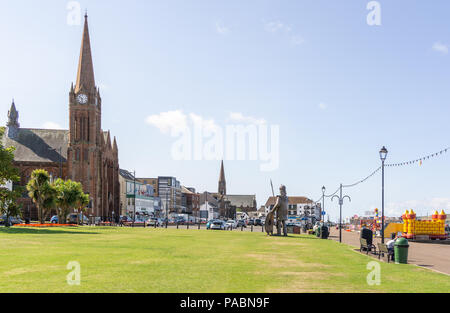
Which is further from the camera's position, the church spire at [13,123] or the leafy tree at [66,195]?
the church spire at [13,123]

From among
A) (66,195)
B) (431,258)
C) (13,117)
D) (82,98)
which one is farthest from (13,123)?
(431,258)

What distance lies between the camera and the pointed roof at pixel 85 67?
118 metres

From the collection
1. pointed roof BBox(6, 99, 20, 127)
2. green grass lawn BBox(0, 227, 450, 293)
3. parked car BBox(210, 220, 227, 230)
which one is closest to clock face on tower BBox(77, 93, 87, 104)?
pointed roof BBox(6, 99, 20, 127)

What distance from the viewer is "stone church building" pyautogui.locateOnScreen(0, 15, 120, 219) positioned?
11762 cm

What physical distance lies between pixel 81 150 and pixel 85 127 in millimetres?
5466

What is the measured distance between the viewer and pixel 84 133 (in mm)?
119938

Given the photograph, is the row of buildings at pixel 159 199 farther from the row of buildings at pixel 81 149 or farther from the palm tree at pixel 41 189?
the palm tree at pixel 41 189

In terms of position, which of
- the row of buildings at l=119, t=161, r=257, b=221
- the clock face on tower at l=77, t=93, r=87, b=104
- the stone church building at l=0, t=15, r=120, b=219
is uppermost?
the clock face on tower at l=77, t=93, r=87, b=104

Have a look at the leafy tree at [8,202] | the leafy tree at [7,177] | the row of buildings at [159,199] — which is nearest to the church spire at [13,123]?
the row of buildings at [159,199]

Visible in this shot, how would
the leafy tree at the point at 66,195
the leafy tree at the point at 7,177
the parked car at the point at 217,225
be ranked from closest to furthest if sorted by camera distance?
the leafy tree at the point at 7,177 < the parked car at the point at 217,225 < the leafy tree at the point at 66,195

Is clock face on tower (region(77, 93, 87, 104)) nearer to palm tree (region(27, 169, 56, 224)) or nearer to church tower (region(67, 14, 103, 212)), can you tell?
church tower (region(67, 14, 103, 212))

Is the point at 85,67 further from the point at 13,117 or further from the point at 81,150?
the point at 13,117

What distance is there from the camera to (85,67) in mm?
119750

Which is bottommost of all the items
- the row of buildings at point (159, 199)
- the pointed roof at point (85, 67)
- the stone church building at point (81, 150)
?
the row of buildings at point (159, 199)
